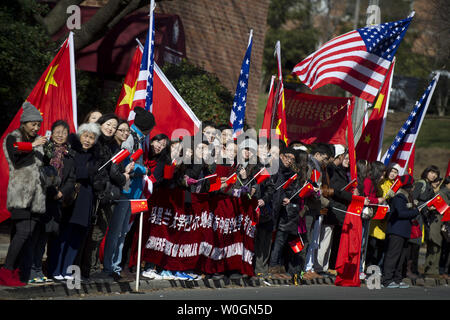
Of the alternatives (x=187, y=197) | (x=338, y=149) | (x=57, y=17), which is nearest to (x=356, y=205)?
(x=338, y=149)

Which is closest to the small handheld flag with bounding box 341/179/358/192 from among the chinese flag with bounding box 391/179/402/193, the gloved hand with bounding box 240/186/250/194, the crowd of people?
the crowd of people

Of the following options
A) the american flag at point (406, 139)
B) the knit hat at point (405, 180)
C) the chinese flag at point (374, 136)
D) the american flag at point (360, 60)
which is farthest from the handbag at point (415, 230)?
the american flag at point (360, 60)

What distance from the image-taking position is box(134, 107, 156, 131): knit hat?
11.4 meters

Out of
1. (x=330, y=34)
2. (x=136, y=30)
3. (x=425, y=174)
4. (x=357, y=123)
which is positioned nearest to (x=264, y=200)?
(x=425, y=174)

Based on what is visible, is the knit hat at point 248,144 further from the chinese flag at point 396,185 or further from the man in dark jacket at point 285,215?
the chinese flag at point 396,185

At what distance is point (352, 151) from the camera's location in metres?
13.1

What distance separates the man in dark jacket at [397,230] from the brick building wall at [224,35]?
11.2 metres

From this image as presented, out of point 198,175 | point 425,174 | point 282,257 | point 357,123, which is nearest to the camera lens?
point 198,175

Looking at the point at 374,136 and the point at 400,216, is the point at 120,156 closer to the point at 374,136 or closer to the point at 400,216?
the point at 400,216

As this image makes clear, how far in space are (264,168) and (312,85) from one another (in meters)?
2.18

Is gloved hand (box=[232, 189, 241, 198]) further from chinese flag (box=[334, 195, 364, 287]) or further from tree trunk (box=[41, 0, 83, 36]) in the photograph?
tree trunk (box=[41, 0, 83, 36])

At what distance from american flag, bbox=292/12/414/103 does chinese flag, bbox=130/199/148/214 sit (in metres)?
4.67

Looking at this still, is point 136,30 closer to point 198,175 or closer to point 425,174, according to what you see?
point 425,174

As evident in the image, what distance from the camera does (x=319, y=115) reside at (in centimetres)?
1667
